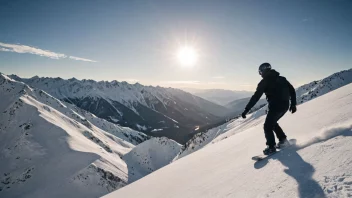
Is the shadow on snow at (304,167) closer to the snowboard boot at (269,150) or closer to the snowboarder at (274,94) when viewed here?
the snowboard boot at (269,150)

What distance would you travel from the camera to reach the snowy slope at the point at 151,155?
123812mm

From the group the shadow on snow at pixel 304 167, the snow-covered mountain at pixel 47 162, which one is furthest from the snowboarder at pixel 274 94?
the snow-covered mountain at pixel 47 162

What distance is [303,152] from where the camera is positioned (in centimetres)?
443

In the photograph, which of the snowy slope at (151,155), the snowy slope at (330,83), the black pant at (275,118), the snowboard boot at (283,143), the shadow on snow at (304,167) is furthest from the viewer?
the snowy slope at (330,83)

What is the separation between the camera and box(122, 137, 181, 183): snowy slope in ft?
406

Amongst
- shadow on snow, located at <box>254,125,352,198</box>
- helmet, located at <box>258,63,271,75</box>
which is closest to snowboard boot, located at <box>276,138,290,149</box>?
shadow on snow, located at <box>254,125,352,198</box>

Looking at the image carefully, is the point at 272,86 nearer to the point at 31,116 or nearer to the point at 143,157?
the point at 31,116

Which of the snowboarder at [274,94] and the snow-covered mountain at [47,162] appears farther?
the snow-covered mountain at [47,162]

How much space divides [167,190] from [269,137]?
3012 mm

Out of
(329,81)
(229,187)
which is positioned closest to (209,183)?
(229,187)

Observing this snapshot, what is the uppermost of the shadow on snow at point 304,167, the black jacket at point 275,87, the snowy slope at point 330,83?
the snowy slope at point 330,83

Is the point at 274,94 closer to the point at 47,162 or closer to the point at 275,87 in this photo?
the point at 275,87

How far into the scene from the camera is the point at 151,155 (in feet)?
456

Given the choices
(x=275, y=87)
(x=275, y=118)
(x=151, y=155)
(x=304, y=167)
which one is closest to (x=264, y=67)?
(x=275, y=87)
